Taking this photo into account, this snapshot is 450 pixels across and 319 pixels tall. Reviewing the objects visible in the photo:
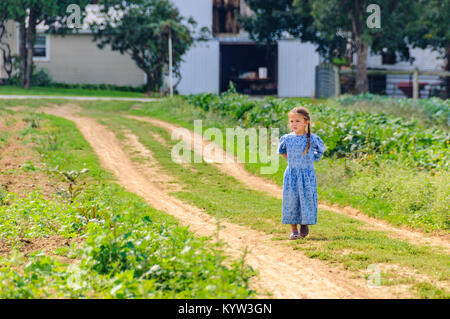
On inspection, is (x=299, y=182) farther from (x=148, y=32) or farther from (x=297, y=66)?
(x=297, y=66)

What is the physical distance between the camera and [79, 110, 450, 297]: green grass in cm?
721

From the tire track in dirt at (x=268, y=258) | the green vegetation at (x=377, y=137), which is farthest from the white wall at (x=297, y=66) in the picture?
the tire track in dirt at (x=268, y=258)

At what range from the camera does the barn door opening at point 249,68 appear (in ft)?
115

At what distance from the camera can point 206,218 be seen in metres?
9.78

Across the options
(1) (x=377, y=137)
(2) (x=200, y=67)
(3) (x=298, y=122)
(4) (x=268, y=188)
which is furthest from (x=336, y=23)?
(3) (x=298, y=122)

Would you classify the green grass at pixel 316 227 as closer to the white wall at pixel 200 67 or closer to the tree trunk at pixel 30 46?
the tree trunk at pixel 30 46

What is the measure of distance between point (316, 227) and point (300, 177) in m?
1.12

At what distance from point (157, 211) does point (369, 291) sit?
4681 mm

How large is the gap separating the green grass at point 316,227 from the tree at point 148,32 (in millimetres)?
16014

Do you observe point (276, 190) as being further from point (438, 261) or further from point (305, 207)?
point (438, 261)

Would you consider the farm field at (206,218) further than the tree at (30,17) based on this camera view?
No

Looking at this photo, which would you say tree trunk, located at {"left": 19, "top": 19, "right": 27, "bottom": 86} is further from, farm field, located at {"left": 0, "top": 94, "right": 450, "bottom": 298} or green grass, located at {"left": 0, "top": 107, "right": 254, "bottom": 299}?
green grass, located at {"left": 0, "top": 107, "right": 254, "bottom": 299}

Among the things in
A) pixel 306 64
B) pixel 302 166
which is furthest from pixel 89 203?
pixel 306 64

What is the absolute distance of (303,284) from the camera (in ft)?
20.6
